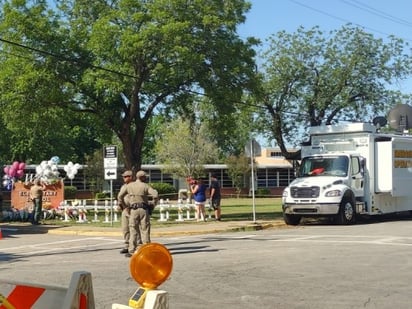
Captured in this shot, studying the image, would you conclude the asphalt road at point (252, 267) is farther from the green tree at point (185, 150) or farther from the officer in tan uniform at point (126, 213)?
the green tree at point (185, 150)

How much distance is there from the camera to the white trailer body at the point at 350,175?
70.9 feet

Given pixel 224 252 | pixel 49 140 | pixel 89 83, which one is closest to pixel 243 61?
pixel 89 83

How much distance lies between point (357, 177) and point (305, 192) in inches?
79.8

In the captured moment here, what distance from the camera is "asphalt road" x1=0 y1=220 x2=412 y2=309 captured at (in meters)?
8.51

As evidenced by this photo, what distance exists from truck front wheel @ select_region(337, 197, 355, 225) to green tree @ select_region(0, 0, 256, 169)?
6213 mm

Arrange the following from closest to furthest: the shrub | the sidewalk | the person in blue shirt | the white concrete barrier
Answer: the white concrete barrier < the sidewalk < the person in blue shirt < the shrub

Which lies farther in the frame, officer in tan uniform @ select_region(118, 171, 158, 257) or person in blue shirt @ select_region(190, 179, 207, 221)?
person in blue shirt @ select_region(190, 179, 207, 221)

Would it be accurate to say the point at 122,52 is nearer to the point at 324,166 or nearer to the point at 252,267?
the point at 324,166

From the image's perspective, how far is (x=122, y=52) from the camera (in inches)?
877

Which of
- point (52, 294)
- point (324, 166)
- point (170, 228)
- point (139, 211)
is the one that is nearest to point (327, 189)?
point (324, 166)

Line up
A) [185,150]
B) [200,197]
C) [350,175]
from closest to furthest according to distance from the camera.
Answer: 1. [350,175]
2. [200,197]
3. [185,150]

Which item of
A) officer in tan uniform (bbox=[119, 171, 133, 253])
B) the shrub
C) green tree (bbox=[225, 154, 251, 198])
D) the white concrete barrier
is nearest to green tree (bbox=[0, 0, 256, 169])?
officer in tan uniform (bbox=[119, 171, 133, 253])

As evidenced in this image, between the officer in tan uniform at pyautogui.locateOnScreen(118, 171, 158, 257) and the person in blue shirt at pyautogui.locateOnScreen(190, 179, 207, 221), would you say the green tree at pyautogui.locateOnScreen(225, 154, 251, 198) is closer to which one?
the person in blue shirt at pyautogui.locateOnScreen(190, 179, 207, 221)

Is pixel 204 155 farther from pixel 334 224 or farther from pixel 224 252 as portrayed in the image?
pixel 224 252
